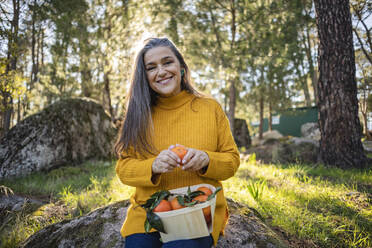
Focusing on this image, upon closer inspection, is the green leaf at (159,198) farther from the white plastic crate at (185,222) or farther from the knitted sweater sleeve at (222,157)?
the knitted sweater sleeve at (222,157)

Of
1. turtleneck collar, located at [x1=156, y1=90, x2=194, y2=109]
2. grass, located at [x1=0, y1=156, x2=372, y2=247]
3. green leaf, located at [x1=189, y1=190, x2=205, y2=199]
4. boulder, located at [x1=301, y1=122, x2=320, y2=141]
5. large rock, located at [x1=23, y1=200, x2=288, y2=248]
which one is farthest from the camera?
boulder, located at [x1=301, y1=122, x2=320, y2=141]

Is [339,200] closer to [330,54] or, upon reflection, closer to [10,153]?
[330,54]

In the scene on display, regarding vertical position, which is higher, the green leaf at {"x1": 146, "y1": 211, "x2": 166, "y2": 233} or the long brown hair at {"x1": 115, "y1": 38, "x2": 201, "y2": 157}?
the long brown hair at {"x1": 115, "y1": 38, "x2": 201, "y2": 157}

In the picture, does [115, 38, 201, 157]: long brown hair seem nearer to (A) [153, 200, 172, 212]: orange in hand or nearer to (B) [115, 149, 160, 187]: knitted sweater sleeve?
(B) [115, 149, 160, 187]: knitted sweater sleeve

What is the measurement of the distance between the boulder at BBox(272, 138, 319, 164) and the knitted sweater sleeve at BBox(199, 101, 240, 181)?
413 centimetres

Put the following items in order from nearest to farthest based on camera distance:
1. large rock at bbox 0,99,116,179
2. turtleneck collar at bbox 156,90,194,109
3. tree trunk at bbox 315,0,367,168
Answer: turtleneck collar at bbox 156,90,194,109 → tree trunk at bbox 315,0,367,168 → large rock at bbox 0,99,116,179

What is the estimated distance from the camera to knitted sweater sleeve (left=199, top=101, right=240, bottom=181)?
50.0 inches

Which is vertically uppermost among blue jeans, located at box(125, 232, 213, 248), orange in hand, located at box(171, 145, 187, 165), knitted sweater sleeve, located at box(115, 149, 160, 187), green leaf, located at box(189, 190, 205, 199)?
orange in hand, located at box(171, 145, 187, 165)

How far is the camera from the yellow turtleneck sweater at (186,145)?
4.21 feet

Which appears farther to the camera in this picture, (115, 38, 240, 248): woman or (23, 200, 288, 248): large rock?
(23, 200, 288, 248): large rock

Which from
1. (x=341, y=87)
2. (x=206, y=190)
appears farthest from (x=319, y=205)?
(x=341, y=87)

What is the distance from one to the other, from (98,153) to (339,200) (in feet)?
17.2

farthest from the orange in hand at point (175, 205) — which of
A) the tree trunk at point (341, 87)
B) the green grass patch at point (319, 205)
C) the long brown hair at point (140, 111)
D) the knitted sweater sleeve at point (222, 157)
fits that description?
the tree trunk at point (341, 87)

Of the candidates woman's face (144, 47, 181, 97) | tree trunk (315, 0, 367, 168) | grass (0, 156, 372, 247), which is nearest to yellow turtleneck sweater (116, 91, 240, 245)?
woman's face (144, 47, 181, 97)
